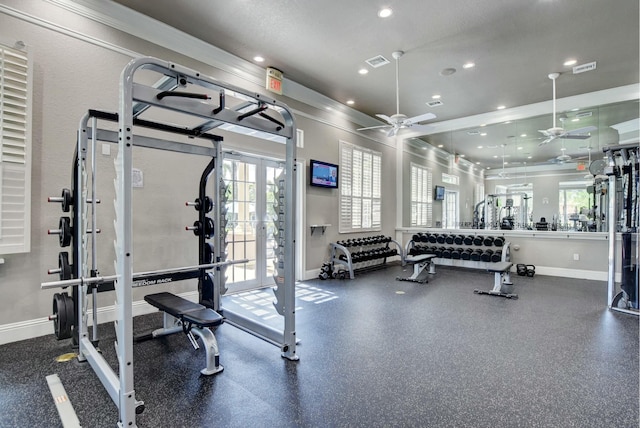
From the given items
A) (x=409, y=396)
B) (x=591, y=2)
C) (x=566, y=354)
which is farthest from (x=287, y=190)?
(x=591, y=2)

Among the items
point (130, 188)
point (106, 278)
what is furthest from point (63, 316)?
point (130, 188)

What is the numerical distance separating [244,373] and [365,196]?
5.51 meters

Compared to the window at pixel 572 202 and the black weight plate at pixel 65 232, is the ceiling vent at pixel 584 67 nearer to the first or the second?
the window at pixel 572 202

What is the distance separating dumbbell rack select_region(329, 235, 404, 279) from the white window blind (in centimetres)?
459

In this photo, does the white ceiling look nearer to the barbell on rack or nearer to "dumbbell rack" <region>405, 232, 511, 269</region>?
"dumbbell rack" <region>405, 232, 511, 269</region>

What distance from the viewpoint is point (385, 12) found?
12.0 ft

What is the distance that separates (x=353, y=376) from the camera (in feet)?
7.86

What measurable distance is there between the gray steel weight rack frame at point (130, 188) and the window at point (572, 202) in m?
6.62

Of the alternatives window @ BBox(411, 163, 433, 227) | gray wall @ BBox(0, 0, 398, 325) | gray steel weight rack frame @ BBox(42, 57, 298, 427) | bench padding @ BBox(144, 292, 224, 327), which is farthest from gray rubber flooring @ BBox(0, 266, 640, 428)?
window @ BBox(411, 163, 433, 227)

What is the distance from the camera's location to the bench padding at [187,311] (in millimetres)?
2330

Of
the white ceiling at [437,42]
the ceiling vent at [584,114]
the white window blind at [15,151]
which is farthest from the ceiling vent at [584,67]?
the white window blind at [15,151]

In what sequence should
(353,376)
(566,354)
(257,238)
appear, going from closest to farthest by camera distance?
(353,376), (566,354), (257,238)

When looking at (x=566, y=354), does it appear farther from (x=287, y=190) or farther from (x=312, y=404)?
(x=287, y=190)

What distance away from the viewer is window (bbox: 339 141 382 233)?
6.83 metres
